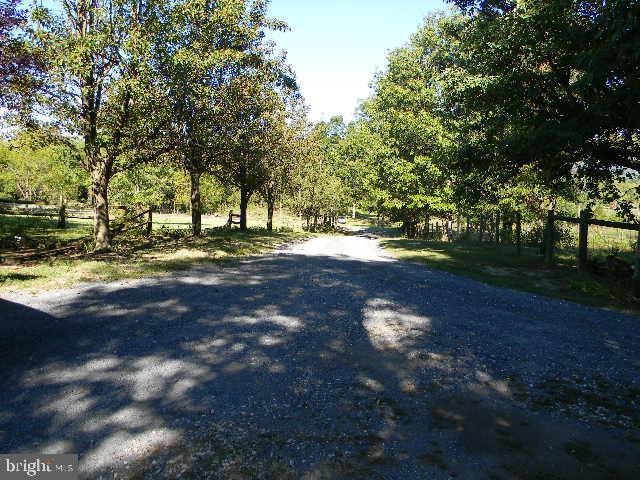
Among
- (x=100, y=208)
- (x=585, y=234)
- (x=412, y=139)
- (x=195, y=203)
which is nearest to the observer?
(x=585, y=234)

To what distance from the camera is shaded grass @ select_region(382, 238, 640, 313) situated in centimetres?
1193

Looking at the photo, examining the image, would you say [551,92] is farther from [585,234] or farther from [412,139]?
[412,139]

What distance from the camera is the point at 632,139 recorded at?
42.7 ft

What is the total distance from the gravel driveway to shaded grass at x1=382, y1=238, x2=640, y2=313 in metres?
2.23

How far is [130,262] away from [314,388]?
35.6ft

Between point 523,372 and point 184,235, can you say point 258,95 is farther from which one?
point 523,372

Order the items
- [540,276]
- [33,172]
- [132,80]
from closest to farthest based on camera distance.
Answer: [132,80]
[540,276]
[33,172]

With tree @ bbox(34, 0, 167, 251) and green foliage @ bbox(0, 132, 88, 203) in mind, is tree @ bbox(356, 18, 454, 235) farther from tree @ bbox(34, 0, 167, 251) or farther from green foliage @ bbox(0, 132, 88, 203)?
green foliage @ bbox(0, 132, 88, 203)

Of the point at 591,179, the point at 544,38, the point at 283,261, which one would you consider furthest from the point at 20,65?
the point at 591,179

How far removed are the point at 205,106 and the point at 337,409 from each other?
1481 centimetres

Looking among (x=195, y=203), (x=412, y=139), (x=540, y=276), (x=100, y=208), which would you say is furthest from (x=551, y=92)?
(x=412, y=139)

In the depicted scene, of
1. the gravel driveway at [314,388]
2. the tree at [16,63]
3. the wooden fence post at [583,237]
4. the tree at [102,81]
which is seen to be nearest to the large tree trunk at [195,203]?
the tree at [102,81]

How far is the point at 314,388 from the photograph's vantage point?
531 cm

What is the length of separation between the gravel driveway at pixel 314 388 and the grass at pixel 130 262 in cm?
150
